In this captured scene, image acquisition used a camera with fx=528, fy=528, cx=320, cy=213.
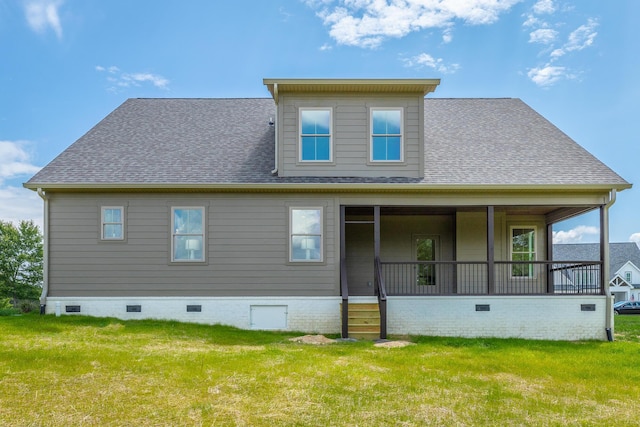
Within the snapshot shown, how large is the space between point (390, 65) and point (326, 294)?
21.3 ft

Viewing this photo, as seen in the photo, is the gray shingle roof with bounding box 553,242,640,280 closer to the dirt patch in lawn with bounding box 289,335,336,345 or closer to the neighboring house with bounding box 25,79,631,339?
the neighboring house with bounding box 25,79,631,339

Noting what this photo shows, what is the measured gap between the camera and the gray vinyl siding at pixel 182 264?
42.1 ft

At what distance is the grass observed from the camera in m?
6.11

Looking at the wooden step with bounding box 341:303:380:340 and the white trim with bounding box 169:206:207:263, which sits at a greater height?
the white trim with bounding box 169:206:207:263

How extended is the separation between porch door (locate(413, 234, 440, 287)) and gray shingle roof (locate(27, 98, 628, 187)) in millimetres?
2663

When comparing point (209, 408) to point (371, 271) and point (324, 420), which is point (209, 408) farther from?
point (371, 271)

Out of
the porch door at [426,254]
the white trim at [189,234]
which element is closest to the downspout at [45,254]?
the white trim at [189,234]

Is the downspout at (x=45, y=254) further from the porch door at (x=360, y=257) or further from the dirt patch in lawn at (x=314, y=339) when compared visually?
the porch door at (x=360, y=257)

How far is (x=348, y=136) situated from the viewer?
519 inches

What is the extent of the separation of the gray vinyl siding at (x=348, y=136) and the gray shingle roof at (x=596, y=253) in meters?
38.7

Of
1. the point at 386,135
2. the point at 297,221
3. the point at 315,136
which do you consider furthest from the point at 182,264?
the point at 386,135

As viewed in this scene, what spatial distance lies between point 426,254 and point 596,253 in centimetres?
3741

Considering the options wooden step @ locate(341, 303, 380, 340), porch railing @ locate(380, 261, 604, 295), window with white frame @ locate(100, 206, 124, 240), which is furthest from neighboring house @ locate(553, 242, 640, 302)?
window with white frame @ locate(100, 206, 124, 240)

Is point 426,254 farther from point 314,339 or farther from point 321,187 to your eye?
point 314,339
